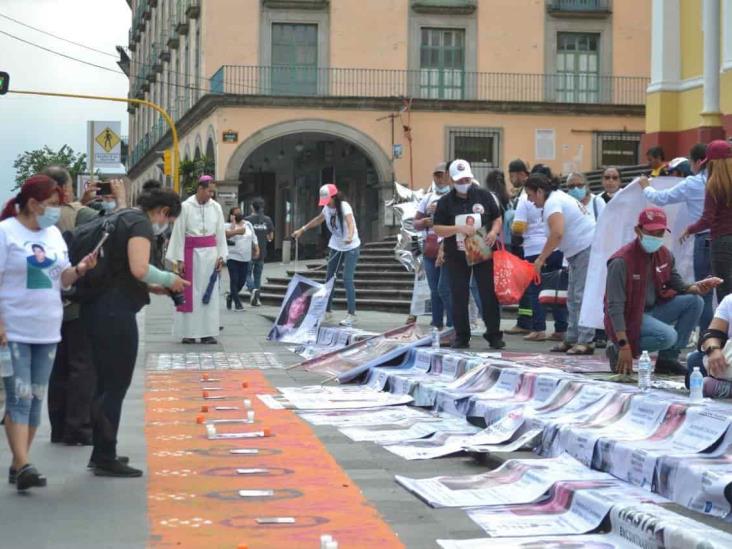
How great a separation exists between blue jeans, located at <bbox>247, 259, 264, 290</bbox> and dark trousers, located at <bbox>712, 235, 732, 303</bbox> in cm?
1424

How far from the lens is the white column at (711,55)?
21156 mm

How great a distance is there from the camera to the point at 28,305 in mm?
7098

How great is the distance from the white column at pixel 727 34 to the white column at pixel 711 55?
0.20 meters

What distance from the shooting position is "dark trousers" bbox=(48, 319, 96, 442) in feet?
28.8

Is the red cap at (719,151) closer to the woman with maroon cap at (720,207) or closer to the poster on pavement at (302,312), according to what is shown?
the woman with maroon cap at (720,207)

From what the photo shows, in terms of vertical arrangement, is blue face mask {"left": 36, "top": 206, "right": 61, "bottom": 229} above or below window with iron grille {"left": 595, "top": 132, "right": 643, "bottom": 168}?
below

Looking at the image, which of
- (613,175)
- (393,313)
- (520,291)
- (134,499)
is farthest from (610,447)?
(393,313)

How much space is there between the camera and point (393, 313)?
70.8 ft

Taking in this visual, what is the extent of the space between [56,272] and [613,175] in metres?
7.79

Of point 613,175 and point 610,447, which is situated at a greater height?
point 613,175

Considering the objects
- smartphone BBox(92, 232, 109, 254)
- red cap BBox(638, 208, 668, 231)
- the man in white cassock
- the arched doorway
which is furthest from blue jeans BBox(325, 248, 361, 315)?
the arched doorway

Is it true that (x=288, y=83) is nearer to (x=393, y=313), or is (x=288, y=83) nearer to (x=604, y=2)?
(x=604, y=2)

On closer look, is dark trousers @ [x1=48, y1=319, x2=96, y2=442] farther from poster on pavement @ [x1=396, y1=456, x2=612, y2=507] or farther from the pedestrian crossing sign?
the pedestrian crossing sign

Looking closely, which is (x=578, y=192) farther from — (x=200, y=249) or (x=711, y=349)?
(x=711, y=349)
